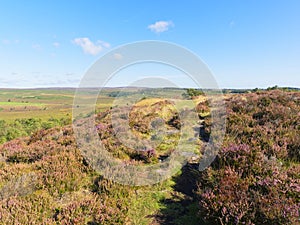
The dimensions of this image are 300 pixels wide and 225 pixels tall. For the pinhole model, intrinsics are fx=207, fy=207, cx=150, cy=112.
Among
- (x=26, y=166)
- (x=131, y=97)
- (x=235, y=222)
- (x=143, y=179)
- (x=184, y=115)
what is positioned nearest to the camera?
(x=235, y=222)

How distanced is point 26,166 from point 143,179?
3874mm

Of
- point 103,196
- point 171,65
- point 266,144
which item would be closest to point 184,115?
point 171,65

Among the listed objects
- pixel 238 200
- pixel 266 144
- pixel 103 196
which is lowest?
pixel 103 196

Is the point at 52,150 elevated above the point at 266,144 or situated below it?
below

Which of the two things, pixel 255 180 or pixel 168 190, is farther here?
pixel 168 190

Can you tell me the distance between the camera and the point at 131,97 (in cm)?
2497

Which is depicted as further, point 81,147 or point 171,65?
point 171,65

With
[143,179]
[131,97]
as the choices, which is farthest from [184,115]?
[131,97]

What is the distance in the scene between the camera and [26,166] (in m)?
6.70

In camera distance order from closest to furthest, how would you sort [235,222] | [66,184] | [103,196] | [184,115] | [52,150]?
[235,222], [103,196], [66,184], [52,150], [184,115]

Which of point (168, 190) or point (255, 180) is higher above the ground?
point (255, 180)

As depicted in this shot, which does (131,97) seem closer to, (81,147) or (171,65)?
(171,65)

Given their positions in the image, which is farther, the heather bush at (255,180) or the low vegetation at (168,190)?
the low vegetation at (168,190)

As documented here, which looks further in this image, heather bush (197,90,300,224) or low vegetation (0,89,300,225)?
low vegetation (0,89,300,225)
